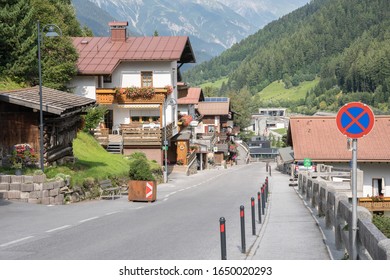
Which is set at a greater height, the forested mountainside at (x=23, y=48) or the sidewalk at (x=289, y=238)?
the forested mountainside at (x=23, y=48)

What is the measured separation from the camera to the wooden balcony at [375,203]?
4028cm

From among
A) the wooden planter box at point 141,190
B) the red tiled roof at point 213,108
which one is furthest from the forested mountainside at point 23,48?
the red tiled roof at point 213,108

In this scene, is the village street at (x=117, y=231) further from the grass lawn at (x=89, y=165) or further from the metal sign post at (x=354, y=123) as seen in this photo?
the metal sign post at (x=354, y=123)

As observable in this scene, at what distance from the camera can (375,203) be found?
40.9m

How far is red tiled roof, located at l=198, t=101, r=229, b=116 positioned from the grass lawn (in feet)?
196

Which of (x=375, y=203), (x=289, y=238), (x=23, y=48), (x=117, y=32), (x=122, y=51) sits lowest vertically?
(x=375, y=203)

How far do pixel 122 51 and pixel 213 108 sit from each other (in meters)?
53.0

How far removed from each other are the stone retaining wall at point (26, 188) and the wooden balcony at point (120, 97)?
25.1 m

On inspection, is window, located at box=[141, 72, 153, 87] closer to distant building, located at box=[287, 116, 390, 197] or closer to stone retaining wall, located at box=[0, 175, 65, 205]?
distant building, located at box=[287, 116, 390, 197]

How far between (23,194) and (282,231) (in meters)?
10.6

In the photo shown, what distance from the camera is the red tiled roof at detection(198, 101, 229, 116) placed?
331ft

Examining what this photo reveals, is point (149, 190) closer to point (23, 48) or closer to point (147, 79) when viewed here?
point (23, 48)

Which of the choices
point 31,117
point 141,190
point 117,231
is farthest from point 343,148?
point 117,231
